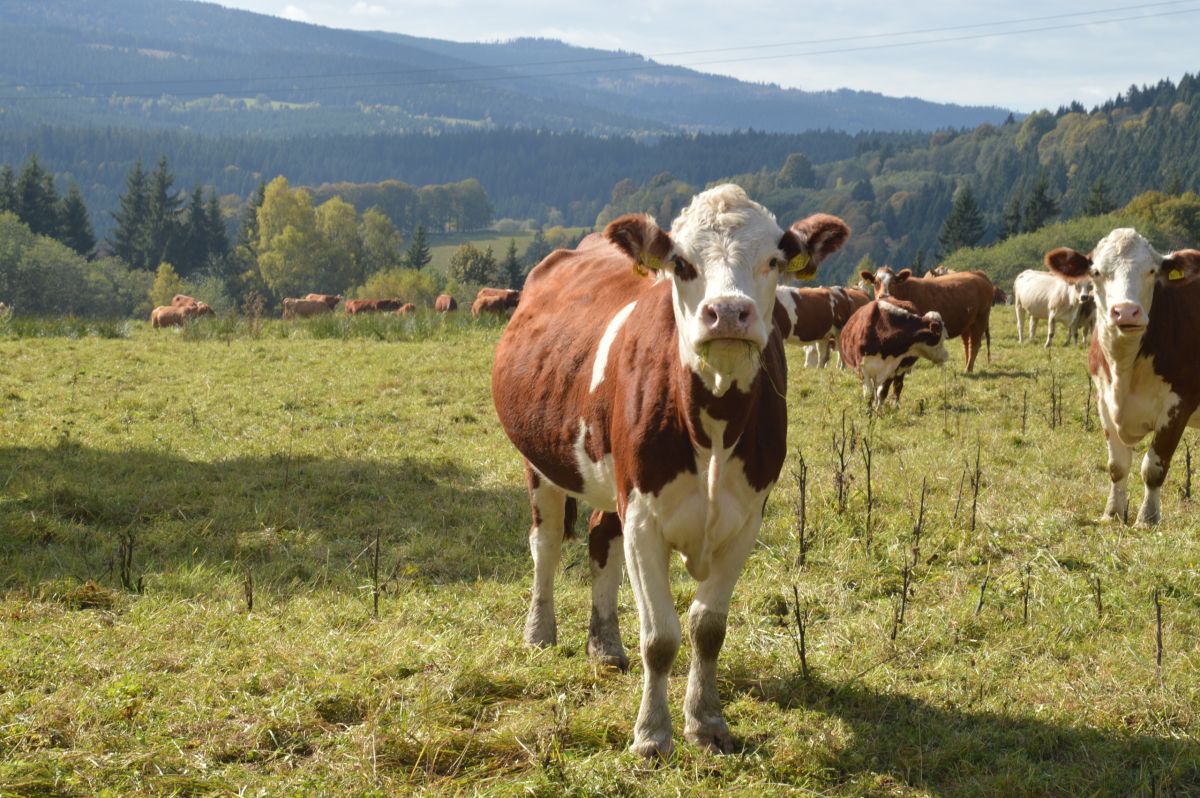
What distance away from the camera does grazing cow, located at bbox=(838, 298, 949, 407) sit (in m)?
13.6

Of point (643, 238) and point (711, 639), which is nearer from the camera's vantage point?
point (643, 238)

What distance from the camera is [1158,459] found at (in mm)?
7852

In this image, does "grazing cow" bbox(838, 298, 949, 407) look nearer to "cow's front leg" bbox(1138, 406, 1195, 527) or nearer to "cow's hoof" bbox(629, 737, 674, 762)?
"cow's front leg" bbox(1138, 406, 1195, 527)

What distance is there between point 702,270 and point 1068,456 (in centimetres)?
746

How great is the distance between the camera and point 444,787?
4.05 metres

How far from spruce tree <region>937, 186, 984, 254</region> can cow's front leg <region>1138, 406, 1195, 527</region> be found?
102289mm

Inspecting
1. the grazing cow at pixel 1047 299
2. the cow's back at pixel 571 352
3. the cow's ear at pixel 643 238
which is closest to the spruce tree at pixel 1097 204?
the grazing cow at pixel 1047 299

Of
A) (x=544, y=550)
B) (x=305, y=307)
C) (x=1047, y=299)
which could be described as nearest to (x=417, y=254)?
(x=305, y=307)

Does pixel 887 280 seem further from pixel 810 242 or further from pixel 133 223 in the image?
pixel 133 223

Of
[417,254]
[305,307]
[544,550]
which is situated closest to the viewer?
[544,550]

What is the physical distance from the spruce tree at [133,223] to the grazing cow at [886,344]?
96.8 metres

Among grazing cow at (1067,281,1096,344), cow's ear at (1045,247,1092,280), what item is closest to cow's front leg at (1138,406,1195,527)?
cow's ear at (1045,247,1092,280)

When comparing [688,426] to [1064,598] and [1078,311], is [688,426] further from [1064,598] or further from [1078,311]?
[1078,311]

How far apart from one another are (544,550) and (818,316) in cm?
1287
